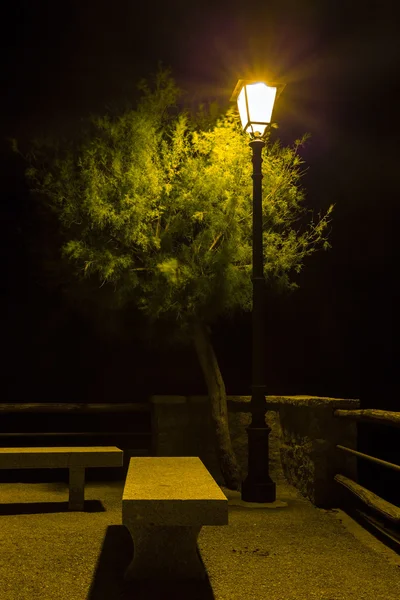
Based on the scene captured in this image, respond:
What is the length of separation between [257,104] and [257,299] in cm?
211

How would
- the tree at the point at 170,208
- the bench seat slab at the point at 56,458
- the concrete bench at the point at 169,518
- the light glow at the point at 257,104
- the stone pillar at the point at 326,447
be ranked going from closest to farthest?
the concrete bench at the point at 169,518 < the bench seat slab at the point at 56,458 < the stone pillar at the point at 326,447 < the light glow at the point at 257,104 < the tree at the point at 170,208

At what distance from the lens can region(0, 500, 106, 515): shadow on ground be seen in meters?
6.65

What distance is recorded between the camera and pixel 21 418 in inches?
598

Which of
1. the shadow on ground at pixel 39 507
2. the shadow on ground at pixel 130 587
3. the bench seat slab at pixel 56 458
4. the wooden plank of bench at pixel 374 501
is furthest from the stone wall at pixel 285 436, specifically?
the shadow on ground at pixel 130 587

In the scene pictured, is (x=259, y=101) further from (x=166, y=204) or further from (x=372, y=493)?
(x=372, y=493)

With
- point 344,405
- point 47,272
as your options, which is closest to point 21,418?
point 47,272

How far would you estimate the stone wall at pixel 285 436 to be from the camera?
7.06 m

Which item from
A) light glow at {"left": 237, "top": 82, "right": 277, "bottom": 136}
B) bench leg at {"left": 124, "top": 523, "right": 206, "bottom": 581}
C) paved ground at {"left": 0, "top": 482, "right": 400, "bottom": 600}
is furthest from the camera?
light glow at {"left": 237, "top": 82, "right": 277, "bottom": 136}

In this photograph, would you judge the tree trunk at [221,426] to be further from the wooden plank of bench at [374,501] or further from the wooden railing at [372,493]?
the wooden plank of bench at [374,501]

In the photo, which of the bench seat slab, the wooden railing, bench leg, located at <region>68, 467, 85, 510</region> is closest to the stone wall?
the wooden railing

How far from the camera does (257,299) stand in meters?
7.46

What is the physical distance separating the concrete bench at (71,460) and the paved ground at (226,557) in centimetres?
23

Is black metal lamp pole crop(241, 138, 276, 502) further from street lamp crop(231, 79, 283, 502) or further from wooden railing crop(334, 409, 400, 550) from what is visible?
wooden railing crop(334, 409, 400, 550)

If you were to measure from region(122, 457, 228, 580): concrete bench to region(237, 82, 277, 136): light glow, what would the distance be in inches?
162
